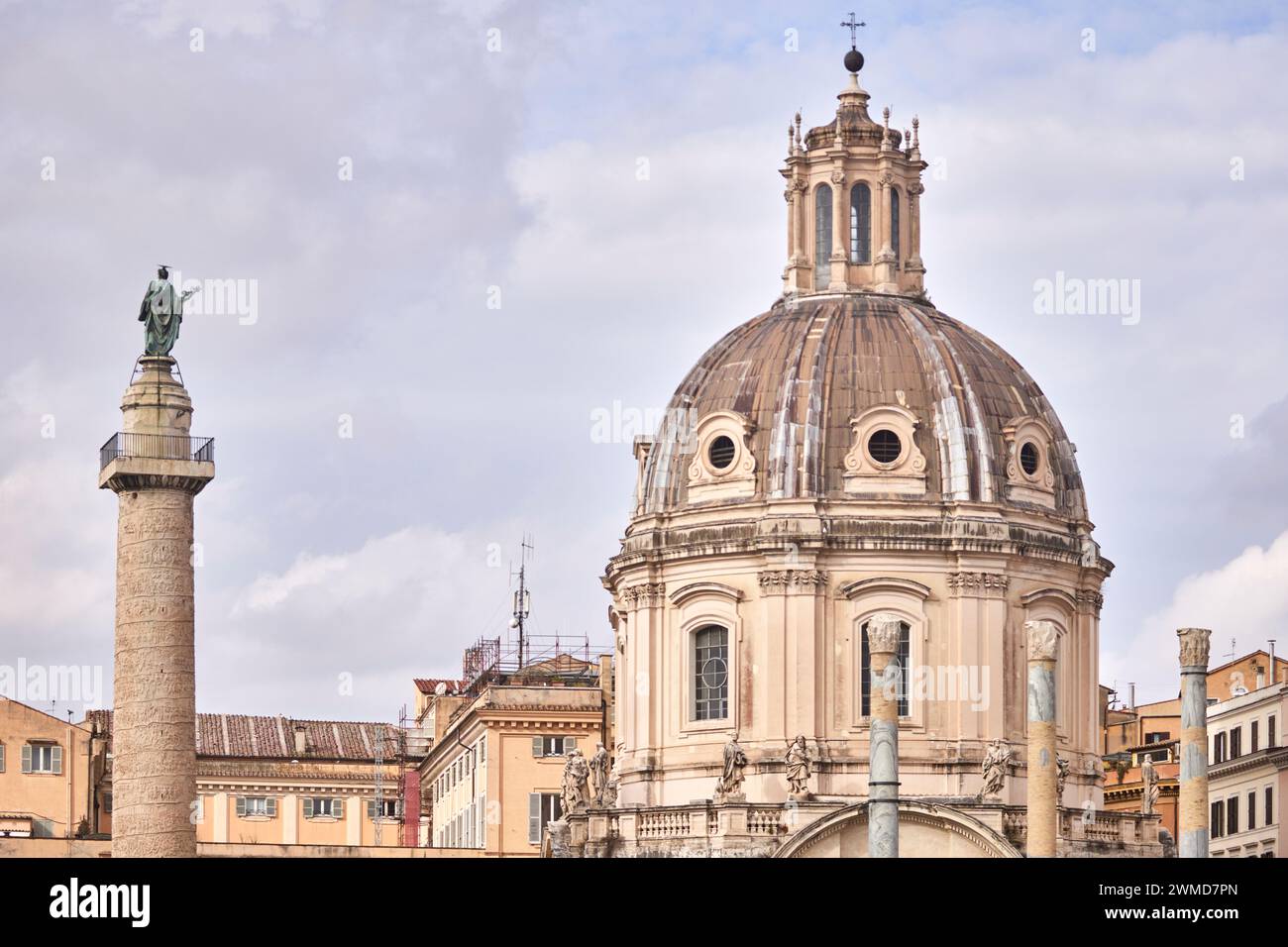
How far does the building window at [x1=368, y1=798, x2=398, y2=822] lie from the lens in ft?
391

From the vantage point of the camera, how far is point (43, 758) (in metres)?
103

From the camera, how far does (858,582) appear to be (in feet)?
→ 277

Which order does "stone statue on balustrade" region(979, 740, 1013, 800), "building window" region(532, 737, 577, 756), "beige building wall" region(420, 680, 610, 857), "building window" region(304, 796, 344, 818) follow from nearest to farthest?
"stone statue on balustrade" region(979, 740, 1013, 800)
"beige building wall" region(420, 680, 610, 857)
"building window" region(532, 737, 577, 756)
"building window" region(304, 796, 344, 818)

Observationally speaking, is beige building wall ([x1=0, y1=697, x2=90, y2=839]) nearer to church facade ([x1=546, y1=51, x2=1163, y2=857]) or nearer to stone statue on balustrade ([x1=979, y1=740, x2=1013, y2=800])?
church facade ([x1=546, y1=51, x2=1163, y2=857])

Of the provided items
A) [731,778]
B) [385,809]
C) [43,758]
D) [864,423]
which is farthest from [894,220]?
[385,809]

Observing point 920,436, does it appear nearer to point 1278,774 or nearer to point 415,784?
point 1278,774

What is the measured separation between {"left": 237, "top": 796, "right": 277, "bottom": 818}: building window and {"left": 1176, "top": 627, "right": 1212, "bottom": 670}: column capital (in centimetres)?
5533

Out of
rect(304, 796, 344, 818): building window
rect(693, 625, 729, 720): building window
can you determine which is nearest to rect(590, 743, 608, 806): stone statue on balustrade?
rect(693, 625, 729, 720): building window

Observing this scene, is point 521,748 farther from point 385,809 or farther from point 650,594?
point 385,809

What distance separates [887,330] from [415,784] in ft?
129

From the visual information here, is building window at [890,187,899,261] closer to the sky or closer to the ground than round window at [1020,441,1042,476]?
closer to the sky

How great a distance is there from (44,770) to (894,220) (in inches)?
1271

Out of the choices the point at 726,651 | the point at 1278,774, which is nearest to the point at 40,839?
the point at 726,651
